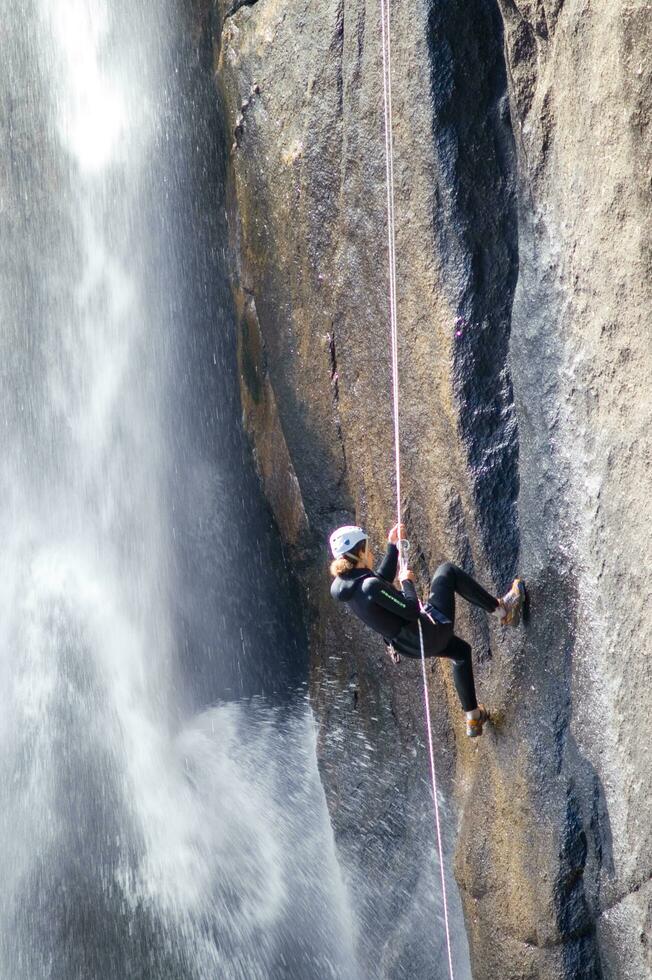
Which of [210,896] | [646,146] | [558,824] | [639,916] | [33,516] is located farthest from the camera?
[33,516]

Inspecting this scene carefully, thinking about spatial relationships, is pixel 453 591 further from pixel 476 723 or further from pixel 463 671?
pixel 476 723

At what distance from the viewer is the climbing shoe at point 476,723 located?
20.3 feet

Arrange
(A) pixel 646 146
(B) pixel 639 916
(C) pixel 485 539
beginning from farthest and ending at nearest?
1. (C) pixel 485 539
2. (B) pixel 639 916
3. (A) pixel 646 146

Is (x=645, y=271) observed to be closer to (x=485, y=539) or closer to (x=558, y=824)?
(x=485, y=539)

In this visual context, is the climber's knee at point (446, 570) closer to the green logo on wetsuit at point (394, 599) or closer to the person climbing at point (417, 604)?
the person climbing at point (417, 604)

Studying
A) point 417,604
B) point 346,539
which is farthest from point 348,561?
point 417,604

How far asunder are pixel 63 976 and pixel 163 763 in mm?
1861

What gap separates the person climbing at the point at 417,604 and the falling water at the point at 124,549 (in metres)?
2.94

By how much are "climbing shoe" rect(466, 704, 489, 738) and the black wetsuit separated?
66mm

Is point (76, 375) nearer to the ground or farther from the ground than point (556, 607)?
farther from the ground

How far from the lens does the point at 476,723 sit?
620cm

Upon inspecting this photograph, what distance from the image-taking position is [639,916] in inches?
206

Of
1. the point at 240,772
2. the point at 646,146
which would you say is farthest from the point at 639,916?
the point at 240,772

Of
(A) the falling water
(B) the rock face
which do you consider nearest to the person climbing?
(B) the rock face
